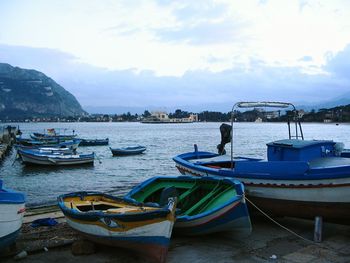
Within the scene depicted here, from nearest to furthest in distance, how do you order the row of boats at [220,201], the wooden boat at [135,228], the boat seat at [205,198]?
the wooden boat at [135,228]
the row of boats at [220,201]
the boat seat at [205,198]

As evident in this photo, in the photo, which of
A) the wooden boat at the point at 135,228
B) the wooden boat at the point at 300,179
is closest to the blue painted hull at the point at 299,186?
the wooden boat at the point at 300,179

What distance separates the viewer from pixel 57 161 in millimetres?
34750

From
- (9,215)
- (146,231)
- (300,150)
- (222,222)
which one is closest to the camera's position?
(146,231)

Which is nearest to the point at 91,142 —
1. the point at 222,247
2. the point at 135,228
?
the point at 222,247

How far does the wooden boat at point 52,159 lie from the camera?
34781mm

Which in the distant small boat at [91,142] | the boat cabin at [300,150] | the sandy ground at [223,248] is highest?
the boat cabin at [300,150]

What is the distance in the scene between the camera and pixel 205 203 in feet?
32.6

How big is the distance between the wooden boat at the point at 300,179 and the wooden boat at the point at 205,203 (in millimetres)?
882

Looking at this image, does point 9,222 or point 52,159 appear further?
point 52,159

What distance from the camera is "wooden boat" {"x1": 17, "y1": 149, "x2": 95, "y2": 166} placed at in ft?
114

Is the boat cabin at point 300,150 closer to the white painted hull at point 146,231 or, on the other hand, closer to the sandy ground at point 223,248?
the sandy ground at point 223,248

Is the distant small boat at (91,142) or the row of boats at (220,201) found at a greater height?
the row of boats at (220,201)

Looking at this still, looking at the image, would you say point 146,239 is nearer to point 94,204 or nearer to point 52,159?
point 94,204

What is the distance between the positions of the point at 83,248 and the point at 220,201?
3447 millimetres
